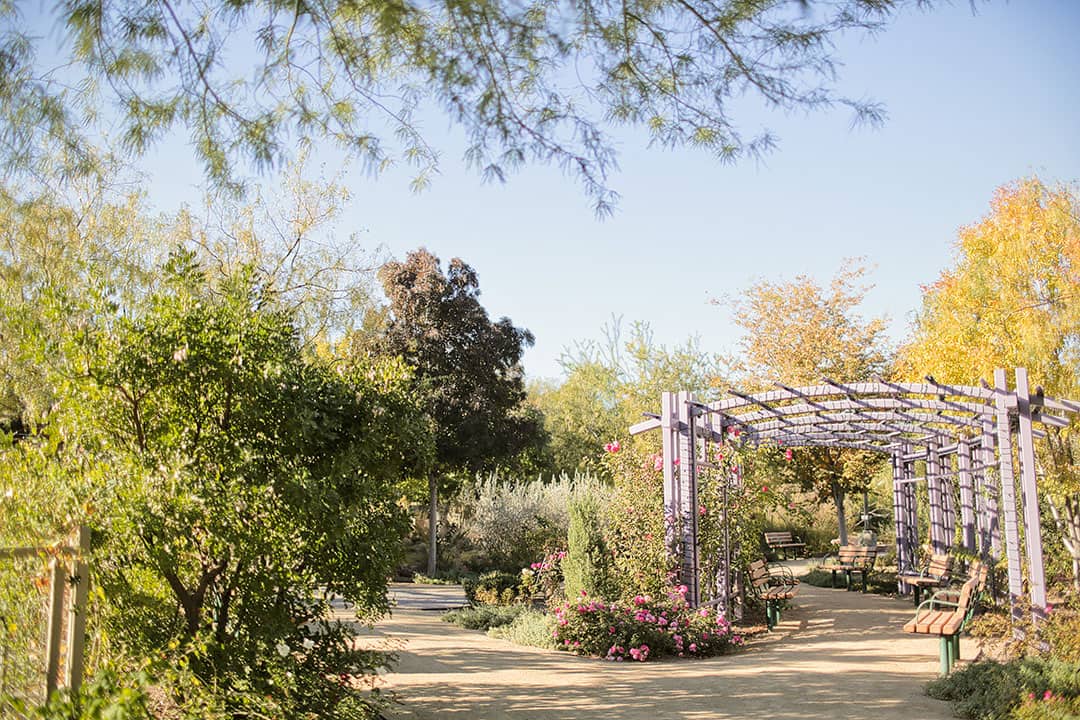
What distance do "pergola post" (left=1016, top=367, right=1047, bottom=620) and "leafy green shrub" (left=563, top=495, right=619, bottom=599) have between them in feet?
13.9

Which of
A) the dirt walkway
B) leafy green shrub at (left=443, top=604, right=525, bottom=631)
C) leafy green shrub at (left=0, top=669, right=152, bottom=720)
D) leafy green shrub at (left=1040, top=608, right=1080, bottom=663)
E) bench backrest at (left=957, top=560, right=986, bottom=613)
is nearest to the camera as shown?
leafy green shrub at (left=0, top=669, right=152, bottom=720)

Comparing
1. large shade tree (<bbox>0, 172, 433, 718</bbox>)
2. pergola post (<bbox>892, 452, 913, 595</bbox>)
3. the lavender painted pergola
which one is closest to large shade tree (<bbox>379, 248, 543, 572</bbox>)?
the lavender painted pergola

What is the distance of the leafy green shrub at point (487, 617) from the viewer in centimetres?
1096

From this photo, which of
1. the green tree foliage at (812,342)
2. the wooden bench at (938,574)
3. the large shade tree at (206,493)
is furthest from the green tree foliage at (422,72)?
the green tree foliage at (812,342)

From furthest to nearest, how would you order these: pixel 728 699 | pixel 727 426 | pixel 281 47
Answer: pixel 727 426 → pixel 728 699 → pixel 281 47

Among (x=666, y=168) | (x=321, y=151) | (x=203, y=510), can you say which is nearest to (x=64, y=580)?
(x=203, y=510)

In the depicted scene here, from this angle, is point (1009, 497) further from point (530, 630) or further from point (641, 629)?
point (530, 630)

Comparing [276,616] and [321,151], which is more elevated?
[321,151]

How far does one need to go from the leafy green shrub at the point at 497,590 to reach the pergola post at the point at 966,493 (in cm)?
661

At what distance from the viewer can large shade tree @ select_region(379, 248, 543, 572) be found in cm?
2081

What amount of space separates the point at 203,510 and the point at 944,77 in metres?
5.09

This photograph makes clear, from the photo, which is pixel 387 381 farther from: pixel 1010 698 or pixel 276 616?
pixel 1010 698

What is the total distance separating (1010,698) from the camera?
559 cm

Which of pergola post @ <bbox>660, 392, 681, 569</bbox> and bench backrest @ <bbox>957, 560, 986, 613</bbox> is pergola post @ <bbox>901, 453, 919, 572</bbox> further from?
pergola post @ <bbox>660, 392, 681, 569</bbox>
